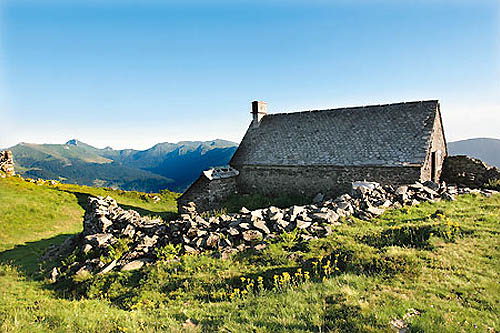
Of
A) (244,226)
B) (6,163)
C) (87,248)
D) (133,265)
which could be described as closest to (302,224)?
(244,226)

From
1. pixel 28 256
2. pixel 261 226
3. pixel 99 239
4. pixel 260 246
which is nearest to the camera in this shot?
pixel 260 246

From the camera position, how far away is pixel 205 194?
25.0 m

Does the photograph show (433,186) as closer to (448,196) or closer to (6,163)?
(448,196)

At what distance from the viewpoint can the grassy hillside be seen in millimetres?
5684

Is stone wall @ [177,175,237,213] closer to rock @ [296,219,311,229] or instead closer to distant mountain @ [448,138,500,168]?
rock @ [296,219,311,229]

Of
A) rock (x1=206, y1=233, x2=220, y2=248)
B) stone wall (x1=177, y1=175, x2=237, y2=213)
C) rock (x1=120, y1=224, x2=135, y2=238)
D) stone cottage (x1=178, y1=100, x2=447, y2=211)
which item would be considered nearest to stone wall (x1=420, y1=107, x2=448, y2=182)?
stone cottage (x1=178, y1=100, x2=447, y2=211)

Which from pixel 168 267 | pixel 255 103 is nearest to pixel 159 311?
pixel 168 267

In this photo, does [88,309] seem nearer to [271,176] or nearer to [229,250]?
[229,250]

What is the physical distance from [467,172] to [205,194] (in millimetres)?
22126

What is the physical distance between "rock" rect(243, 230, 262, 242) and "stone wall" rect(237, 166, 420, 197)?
12660 mm

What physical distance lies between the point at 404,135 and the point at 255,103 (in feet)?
49.6

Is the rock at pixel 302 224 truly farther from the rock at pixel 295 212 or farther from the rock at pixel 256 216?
the rock at pixel 256 216

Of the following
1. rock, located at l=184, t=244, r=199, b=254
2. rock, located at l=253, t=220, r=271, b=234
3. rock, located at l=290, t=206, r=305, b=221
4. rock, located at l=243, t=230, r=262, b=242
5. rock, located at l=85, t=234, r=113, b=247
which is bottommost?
rock, located at l=85, t=234, r=113, b=247

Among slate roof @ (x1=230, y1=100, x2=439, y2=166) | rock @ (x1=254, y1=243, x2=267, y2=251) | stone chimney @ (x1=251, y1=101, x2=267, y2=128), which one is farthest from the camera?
stone chimney @ (x1=251, y1=101, x2=267, y2=128)
